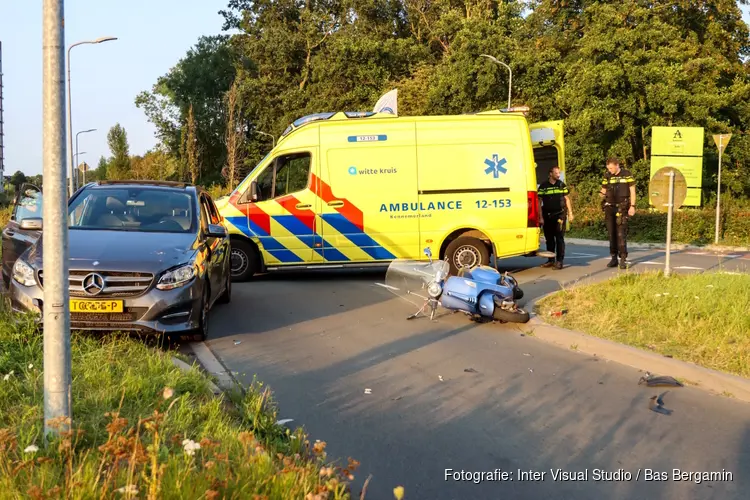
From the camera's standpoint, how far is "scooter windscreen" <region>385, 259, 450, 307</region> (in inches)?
353

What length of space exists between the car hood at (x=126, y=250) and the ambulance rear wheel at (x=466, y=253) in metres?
5.50

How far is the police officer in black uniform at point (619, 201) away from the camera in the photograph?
1247 cm

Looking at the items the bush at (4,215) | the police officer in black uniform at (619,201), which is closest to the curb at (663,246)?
the police officer in black uniform at (619,201)

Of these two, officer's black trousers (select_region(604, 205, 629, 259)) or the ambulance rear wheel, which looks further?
officer's black trousers (select_region(604, 205, 629, 259))

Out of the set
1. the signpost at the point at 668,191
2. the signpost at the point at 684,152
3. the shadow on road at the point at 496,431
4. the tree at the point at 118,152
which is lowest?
the shadow on road at the point at 496,431

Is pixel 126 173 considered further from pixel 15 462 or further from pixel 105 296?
pixel 15 462

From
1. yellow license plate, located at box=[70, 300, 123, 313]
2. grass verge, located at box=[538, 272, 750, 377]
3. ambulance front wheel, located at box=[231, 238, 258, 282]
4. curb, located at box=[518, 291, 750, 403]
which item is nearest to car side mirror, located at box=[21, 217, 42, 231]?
yellow license plate, located at box=[70, 300, 123, 313]

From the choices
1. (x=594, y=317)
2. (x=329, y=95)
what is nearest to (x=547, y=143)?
(x=594, y=317)

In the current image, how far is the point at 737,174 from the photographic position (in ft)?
99.7

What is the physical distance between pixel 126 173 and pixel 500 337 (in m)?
47.5

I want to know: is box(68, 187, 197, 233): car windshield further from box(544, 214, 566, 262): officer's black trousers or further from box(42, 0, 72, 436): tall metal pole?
box(544, 214, 566, 262): officer's black trousers

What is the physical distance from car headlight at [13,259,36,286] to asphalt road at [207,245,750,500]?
1.90 metres

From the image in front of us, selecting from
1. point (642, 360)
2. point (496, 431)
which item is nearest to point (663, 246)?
point (642, 360)

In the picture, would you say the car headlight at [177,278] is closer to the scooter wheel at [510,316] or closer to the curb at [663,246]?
the scooter wheel at [510,316]
